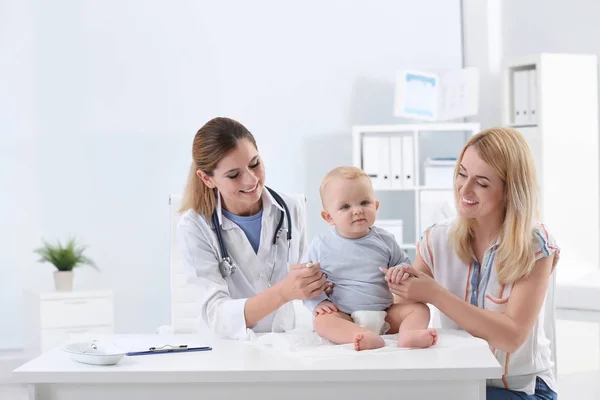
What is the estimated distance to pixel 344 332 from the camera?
1.89 metres

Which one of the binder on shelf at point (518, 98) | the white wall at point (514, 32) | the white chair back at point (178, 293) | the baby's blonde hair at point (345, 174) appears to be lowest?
the white chair back at point (178, 293)

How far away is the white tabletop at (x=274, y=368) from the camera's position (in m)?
1.59

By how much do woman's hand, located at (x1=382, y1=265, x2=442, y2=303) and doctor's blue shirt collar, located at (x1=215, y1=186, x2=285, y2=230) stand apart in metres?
0.54

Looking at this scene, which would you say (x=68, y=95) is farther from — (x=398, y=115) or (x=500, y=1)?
(x=500, y=1)

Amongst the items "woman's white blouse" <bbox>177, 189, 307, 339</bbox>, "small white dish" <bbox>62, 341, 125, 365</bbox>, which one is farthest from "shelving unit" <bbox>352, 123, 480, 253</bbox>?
"small white dish" <bbox>62, 341, 125, 365</bbox>

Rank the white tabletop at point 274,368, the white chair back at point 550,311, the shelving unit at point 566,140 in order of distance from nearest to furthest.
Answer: the white tabletop at point 274,368
the white chair back at point 550,311
the shelving unit at point 566,140

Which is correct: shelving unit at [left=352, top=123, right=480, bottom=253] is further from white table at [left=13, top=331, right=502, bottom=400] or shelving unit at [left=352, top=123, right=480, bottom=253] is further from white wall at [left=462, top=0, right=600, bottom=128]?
white table at [left=13, top=331, right=502, bottom=400]

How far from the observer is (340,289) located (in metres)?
2.05

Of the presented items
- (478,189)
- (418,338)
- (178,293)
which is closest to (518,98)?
(178,293)

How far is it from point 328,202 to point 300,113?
10.8 feet

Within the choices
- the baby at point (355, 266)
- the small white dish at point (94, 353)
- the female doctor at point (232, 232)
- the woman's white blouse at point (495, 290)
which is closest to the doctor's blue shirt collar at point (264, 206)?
the female doctor at point (232, 232)

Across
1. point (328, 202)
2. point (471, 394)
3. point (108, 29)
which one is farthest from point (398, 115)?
point (471, 394)

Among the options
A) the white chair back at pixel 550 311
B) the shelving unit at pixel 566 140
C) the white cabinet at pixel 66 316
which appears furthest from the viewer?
the shelving unit at pixel 566 140

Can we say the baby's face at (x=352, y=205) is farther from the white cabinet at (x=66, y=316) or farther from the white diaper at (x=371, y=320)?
the white cabinet at (x=66, y=316)
